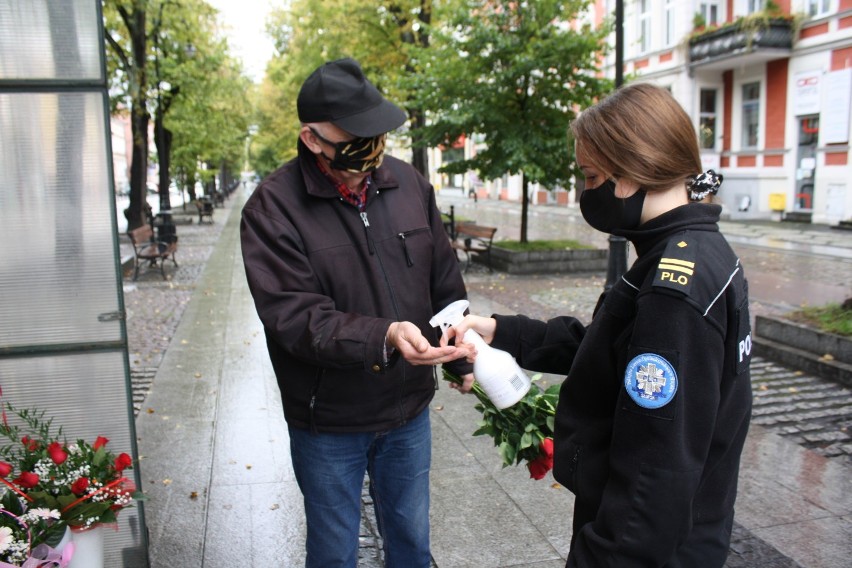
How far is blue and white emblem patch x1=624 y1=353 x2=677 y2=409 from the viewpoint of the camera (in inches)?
59.1

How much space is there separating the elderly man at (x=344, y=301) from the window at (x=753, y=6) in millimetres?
26571

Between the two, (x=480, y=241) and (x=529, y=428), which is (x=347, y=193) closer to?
(x=529, y=428)

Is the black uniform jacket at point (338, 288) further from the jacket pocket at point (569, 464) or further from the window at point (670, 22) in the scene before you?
the window at point (670, 22)

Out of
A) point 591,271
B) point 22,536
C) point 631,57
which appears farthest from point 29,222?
point 631,57

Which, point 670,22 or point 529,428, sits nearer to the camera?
point 529,428

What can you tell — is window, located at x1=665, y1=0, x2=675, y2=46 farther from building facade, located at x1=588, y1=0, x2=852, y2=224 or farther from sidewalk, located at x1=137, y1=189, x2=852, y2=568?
sidewalk, located at x1=137, y1=189, x2=852, y2=568

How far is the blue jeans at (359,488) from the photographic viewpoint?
238 cm

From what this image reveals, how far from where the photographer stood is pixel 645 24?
29875 millimetres

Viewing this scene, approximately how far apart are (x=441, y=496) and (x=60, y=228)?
236 centimetres

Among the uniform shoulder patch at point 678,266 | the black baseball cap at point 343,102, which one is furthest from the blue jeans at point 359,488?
the uniform shoulder patch at point 678,266

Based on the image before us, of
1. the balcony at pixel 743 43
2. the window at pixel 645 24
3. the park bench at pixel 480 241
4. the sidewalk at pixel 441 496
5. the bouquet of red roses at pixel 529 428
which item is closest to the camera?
the bouquet of red roses at pixel 529 428

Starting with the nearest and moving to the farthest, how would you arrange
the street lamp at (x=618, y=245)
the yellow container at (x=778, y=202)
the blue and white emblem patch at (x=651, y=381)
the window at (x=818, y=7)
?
the blue and white emblem patch at (x=651, y=381) < the street lamp at (x=618, y=245) < the window at (x=818, y=7) < the yellow container at (x=778, y=202)

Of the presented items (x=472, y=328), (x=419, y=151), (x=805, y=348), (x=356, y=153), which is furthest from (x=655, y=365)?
(x=419, y=151)

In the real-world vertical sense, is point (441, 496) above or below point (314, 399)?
below
